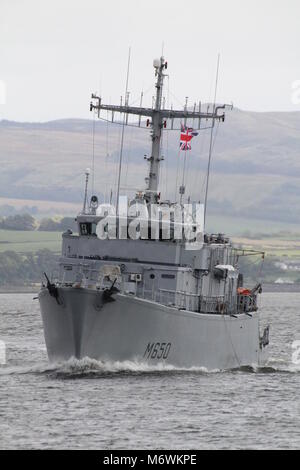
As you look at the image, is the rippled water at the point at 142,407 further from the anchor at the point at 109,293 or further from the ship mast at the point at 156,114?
the ship mast at the point at 156,114

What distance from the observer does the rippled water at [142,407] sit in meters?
31.9

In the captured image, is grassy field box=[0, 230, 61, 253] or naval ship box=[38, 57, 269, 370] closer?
naval ship box=[38, 57, 269, 370]

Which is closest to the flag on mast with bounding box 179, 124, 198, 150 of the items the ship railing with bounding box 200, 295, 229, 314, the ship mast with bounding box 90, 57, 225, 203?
the ship mast with bounding box 90, 57, 225, 203

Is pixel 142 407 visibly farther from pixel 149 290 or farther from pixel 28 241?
pixel 28 241

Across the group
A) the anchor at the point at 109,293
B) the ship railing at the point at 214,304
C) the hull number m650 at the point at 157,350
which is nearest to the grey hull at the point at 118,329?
the hull number m650 at the point at 157,350

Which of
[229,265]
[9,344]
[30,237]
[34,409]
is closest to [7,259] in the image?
A: [30,237]

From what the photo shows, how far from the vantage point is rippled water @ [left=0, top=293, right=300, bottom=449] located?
1257 inches

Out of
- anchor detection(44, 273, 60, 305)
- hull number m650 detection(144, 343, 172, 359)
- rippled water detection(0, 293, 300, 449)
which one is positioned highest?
anchor detection(44, 273, 60, 305)

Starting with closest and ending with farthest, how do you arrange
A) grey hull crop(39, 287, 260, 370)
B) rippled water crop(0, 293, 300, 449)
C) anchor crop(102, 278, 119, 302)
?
rippled water crop(0, 293, 300, 449) → anchor crop(102, 278, 119, 302) → grey hull crop(39, 287, 260, 370)

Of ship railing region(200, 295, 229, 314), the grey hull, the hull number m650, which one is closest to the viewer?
the grey hull

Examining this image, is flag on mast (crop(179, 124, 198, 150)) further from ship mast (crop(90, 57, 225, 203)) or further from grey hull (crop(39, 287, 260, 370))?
grey hull (crop(39, 287, 260, 370))
